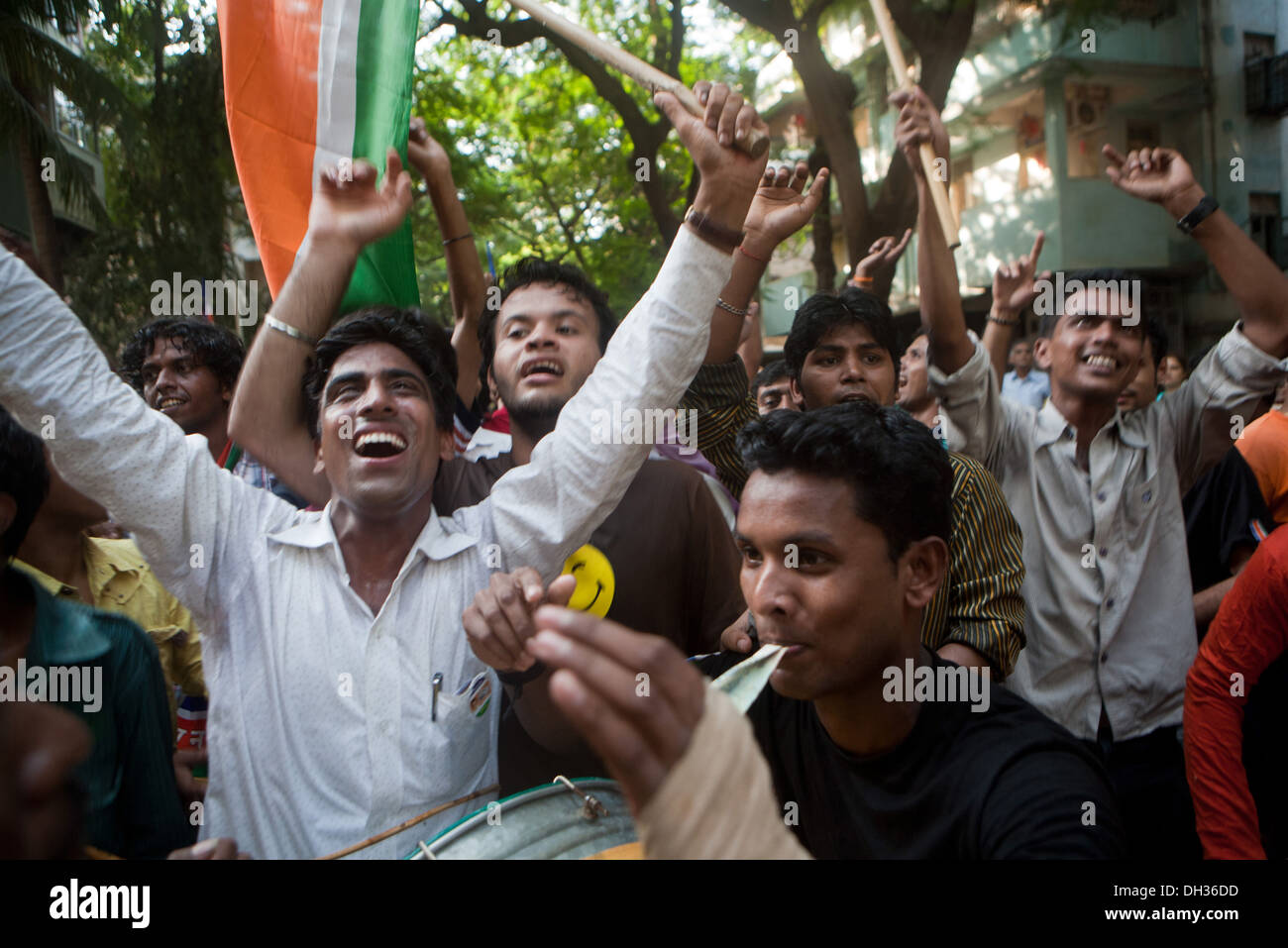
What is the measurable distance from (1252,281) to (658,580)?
1.76 metres

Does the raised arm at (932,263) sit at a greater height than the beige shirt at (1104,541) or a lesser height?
greater

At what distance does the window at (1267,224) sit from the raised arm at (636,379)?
1615cm

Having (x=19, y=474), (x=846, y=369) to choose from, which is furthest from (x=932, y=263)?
(x=19, y=474)

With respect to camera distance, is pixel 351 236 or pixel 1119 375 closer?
pixel 351 236

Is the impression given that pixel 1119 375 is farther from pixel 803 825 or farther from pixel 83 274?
pixel 83 274

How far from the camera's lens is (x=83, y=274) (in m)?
11.2

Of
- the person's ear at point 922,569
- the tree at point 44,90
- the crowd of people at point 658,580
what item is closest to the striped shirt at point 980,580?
the crowd of people at point 658,580

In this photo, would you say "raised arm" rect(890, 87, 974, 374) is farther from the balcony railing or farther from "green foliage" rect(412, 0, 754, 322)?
the balcony railing

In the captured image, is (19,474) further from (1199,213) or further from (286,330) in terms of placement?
(1199,213)

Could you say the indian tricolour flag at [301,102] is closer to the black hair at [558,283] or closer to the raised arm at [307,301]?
the black hair at [558,283]

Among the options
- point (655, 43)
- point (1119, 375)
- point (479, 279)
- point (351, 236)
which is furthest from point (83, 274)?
point (1119, 375)

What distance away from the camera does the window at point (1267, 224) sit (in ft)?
48.9

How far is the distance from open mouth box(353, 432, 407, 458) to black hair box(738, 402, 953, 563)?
0.73 metres
